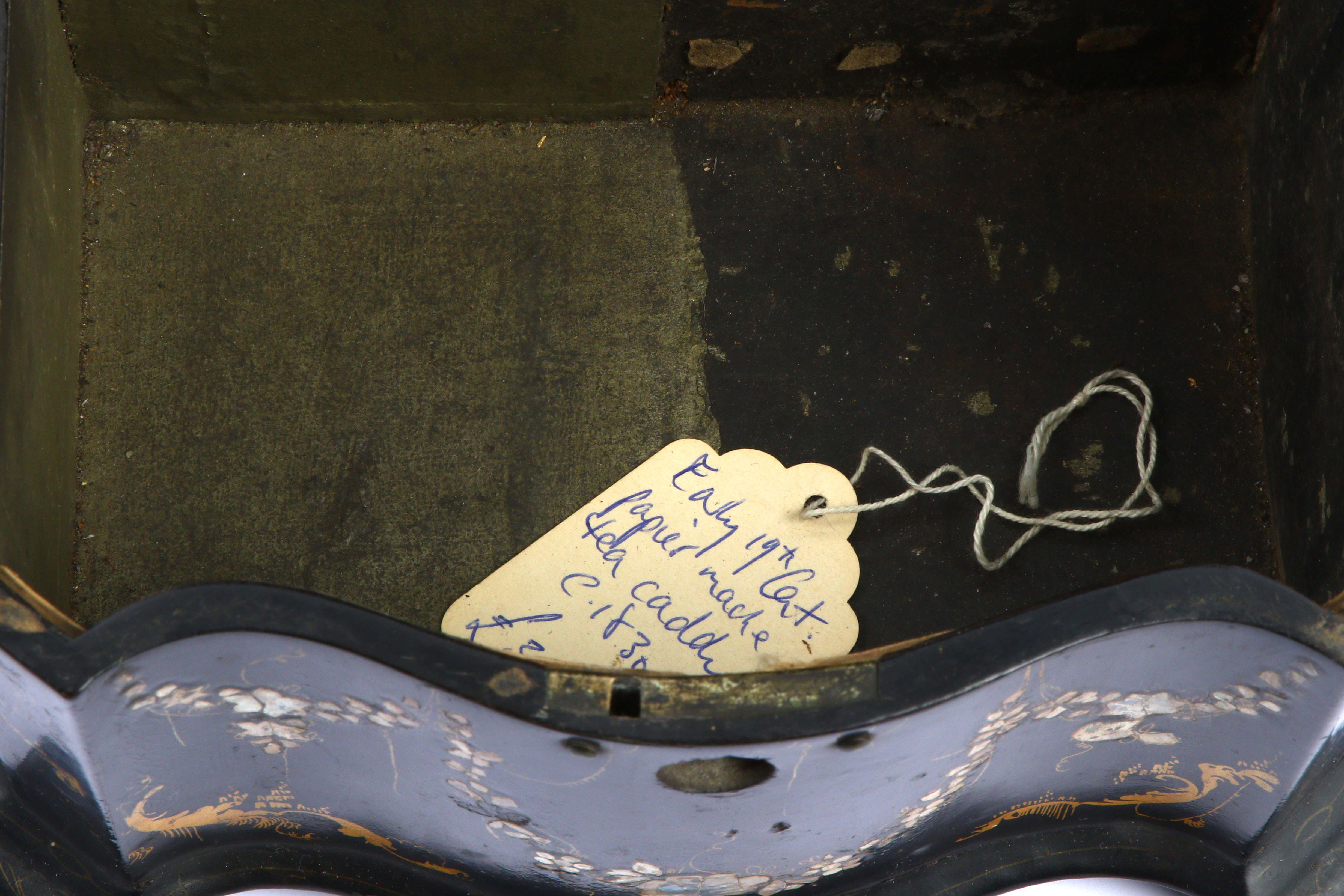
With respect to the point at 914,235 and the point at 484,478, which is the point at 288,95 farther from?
the point at 914,235

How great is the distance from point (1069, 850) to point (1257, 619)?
0.24 meters

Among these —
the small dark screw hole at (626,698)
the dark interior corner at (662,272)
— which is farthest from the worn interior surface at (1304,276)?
the small dark screw hole at (626,698)

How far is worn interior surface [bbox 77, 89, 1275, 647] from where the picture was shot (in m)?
0.78

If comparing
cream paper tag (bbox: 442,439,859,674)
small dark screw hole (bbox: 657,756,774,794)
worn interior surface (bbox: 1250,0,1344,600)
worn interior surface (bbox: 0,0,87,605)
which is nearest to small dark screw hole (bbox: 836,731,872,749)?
small dark screw hole (bbox: 657,756,774,794)

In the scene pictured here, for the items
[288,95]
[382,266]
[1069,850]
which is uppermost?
[288,95]

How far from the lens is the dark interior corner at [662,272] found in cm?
77

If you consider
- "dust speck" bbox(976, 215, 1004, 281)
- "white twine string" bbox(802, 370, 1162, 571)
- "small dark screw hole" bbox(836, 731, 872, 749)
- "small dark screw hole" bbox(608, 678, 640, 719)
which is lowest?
"small dark screw hole" bbox(836, 731, 872, 749)

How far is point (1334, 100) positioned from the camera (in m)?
0.73

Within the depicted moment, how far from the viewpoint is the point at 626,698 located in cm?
54

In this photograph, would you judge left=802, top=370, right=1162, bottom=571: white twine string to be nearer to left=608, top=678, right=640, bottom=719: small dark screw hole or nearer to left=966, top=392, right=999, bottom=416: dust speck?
left=966, top=392, right=999, bottom=416: dust speck

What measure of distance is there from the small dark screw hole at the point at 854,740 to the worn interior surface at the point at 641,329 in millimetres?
221

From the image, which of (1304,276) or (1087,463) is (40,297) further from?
(1304,276)

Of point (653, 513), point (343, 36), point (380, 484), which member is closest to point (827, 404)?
point (653, 513)

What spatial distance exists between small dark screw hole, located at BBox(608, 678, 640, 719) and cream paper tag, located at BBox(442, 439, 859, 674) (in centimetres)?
21
